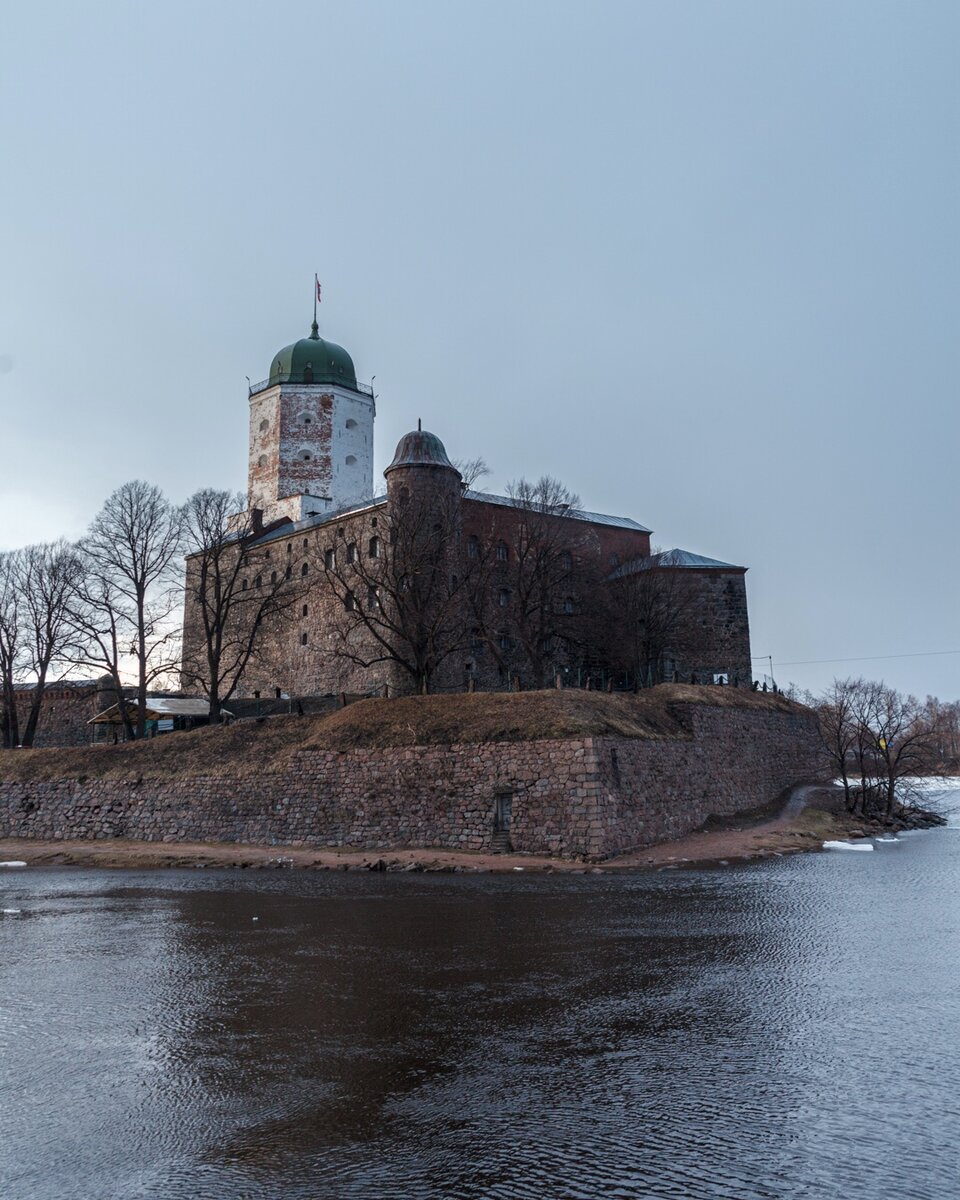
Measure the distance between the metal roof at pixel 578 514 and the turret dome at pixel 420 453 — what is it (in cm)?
492

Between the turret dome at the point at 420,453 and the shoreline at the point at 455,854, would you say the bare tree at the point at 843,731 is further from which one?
the turret dome at the point at 420,453

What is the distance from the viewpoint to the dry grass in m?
29.2

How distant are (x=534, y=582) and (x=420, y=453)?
7679 mm

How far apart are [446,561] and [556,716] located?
1425cm

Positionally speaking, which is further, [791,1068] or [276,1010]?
[276,1010]

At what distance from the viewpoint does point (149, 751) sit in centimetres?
3638

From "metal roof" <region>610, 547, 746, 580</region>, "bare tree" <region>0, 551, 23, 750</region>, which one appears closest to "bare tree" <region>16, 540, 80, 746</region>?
"bare tree" <region>0, 551, 23, 750</region>

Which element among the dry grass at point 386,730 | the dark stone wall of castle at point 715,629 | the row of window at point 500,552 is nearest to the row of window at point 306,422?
the row of window at point 500,552

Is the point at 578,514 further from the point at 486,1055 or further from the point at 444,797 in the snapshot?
the point at 486,1055

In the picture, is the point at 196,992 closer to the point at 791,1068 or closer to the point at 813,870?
the point at 791,1068

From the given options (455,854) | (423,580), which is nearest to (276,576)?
(423,580)

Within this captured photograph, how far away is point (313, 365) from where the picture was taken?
198 ft

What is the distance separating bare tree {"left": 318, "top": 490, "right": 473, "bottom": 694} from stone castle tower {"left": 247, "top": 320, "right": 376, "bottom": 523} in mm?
12223

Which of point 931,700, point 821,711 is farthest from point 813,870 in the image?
point 931,700
